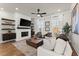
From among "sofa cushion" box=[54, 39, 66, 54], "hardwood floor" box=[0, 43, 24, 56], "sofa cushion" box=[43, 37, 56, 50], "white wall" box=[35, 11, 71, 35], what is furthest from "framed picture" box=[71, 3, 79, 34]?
"hardwood floor" box=[0, 43, 24, 56]

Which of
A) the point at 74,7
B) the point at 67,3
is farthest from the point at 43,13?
the point at 74,7

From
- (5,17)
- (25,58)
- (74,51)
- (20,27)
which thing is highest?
(5,17)

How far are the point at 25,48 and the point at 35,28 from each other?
0.55 metres

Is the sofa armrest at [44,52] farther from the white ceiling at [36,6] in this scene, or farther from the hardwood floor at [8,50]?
the white ceiling at [36,6]

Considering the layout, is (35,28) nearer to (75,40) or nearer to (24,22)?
(24,22)

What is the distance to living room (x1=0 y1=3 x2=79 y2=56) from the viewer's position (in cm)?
220

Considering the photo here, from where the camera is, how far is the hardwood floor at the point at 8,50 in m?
2.22

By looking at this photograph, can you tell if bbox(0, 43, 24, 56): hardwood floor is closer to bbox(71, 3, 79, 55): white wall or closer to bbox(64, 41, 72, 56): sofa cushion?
bbox(64, 41, 72, 56): sofa cushion

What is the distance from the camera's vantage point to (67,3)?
7.11ft

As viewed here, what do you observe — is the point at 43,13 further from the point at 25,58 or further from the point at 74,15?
the point at 25,58

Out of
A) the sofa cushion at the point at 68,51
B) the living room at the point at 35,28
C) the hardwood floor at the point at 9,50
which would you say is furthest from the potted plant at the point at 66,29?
the hardwood floor at the point at 9,50

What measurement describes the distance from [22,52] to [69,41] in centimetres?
114

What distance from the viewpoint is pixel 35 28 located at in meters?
2.34

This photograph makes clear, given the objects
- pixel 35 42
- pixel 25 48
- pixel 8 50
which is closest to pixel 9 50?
pixel 8 50
